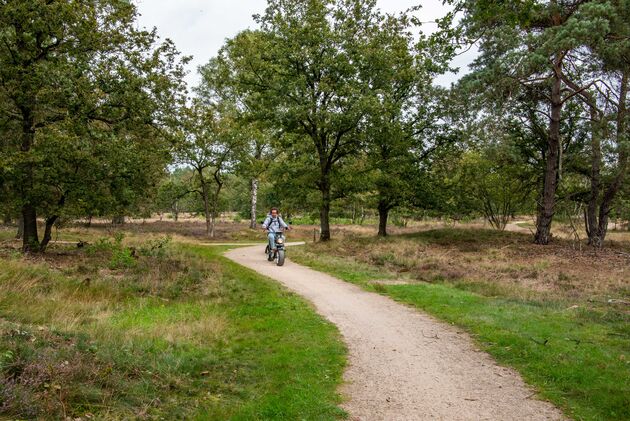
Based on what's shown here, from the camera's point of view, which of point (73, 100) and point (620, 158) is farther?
point (620, 158)

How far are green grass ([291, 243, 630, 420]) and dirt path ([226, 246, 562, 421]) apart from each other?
380mm

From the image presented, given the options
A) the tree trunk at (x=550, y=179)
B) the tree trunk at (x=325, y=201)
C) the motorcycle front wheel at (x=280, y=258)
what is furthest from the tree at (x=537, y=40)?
the tree trunk at (x=325, y=201)

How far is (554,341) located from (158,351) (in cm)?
649

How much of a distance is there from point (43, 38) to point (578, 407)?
18111 millimetres

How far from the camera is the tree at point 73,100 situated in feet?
46.2

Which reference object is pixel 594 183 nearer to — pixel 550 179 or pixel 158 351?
pixel 550 179

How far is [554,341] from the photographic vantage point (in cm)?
748

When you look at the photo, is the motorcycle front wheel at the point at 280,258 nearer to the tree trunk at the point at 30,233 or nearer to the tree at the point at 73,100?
the tree at the point at 73,100

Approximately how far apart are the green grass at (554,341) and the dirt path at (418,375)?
1.25ft

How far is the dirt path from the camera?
16.2 feet

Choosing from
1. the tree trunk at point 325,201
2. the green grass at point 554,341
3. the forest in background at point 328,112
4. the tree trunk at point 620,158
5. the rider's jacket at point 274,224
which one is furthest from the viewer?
the tree trunk at point 325,201

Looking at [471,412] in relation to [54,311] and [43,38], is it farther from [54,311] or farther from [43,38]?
[43,38]

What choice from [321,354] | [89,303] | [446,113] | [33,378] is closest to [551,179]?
[446,113]

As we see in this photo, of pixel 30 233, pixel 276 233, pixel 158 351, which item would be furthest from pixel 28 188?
pixel 158 351
